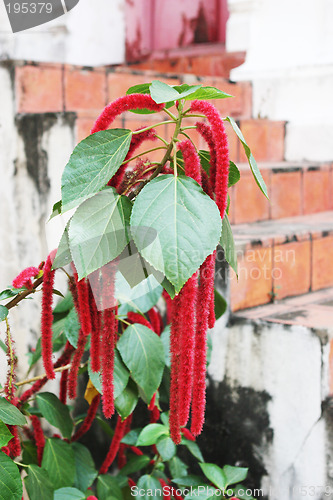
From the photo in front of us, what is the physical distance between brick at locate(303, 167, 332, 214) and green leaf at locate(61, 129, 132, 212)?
155cm

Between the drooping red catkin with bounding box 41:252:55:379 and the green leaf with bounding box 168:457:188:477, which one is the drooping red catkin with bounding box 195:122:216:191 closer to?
the drooping red catkin with bounding box 41:252:55:379

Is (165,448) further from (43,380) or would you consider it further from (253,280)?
(253,280)

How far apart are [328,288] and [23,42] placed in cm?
161

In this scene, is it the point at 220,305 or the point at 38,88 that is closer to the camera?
the point at 220,305

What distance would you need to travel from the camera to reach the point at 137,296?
1148 mm

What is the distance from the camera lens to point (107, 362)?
0.72 metres

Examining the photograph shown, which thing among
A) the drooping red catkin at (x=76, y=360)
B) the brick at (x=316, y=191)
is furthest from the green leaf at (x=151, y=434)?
the brick at (x=316, y=191)

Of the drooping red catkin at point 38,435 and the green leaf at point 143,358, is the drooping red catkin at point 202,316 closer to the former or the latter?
the green leaf at point 143,358

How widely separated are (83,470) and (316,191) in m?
1.38

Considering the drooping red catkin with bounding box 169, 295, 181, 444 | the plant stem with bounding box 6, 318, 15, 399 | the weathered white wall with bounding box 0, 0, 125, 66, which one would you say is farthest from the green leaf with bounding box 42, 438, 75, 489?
the weathered white wall with bounding box 0, 0, 125, 66

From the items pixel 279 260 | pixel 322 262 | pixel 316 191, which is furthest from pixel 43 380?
pixel 316 191

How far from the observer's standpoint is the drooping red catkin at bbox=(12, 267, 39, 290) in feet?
2.68

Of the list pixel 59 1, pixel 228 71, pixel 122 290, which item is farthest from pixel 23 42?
pixel 122 290

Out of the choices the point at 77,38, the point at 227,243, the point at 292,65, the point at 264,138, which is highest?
the point at 77,38
